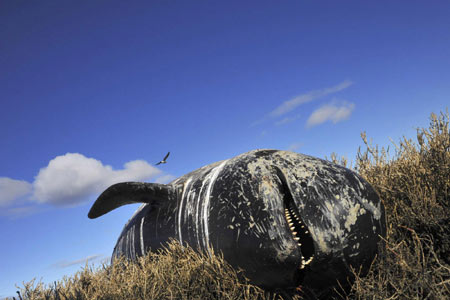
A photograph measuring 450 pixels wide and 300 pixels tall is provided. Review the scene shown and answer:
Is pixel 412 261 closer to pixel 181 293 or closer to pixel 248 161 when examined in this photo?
pixel 248 161

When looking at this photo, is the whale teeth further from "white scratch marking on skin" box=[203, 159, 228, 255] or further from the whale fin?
the whale fin

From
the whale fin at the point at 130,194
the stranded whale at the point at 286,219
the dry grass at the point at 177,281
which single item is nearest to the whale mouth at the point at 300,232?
the stranded whale at the point at 286,219

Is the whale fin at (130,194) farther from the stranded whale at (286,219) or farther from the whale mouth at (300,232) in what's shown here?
the whale mouth at (300,232)

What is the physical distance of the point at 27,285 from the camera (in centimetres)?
494

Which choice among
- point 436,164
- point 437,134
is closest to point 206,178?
point 436,164

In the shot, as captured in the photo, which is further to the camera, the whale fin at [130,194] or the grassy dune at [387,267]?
the whale fin at [130,194]

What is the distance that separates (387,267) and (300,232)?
51.0 inches

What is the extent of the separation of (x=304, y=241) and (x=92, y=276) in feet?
10.1

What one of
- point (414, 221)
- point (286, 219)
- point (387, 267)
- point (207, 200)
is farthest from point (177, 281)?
point (414, 221)

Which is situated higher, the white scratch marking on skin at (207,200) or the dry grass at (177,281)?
the white scratch marking on skin at (207,200)

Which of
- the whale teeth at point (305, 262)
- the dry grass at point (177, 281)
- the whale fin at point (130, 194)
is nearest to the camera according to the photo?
the whale teeth at point (305, 262)

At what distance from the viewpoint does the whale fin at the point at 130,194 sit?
4.32 metres

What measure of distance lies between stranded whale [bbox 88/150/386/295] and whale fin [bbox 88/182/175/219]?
464 millimetres

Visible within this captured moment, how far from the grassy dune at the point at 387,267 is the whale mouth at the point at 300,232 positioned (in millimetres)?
384
